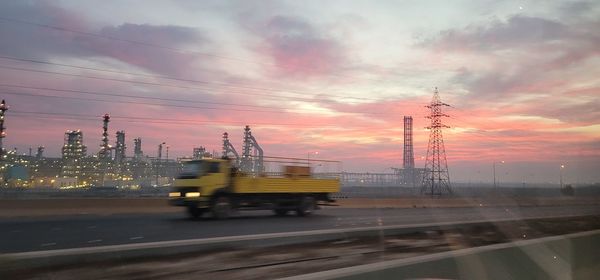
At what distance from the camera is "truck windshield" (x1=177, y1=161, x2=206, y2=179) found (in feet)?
78.8

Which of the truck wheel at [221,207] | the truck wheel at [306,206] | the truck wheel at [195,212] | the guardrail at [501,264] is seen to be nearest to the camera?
the guardrail at [501,264]

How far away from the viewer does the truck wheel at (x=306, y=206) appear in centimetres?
2820

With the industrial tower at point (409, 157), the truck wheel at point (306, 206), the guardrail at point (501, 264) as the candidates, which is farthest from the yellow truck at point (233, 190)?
the industrial tower at point (409, 157)

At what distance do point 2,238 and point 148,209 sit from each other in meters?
16.5

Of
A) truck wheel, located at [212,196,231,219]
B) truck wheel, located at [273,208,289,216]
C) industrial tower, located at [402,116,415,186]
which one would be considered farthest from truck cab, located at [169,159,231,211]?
industrial tower, located at [402,116,415,186]

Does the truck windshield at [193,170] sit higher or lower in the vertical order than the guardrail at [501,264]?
higher

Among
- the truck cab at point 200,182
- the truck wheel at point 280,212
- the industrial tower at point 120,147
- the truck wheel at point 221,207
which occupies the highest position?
the industrial tower at point 120,147

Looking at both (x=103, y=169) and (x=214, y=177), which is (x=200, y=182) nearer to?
(x=214, y=177)

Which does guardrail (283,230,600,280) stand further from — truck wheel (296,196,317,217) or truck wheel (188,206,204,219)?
truck wheel (296,196,317,217)

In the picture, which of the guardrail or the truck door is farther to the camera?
the truck door

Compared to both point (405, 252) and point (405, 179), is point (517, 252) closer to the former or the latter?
point (405, 252)

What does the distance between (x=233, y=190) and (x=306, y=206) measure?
5.38 metres

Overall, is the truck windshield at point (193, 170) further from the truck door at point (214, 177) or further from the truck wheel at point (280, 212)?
the truck wheel at point (280, 212)

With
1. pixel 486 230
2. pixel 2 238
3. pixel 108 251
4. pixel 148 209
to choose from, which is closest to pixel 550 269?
pixel 108 251
